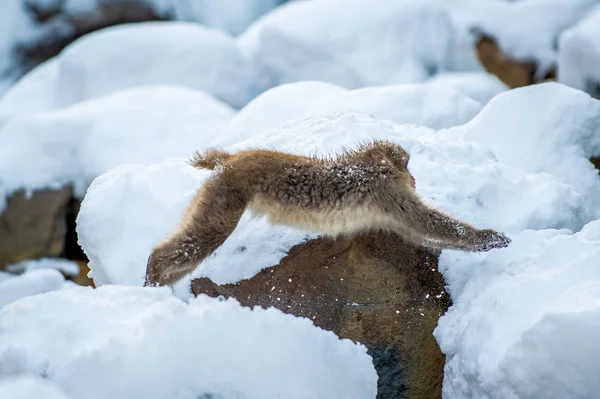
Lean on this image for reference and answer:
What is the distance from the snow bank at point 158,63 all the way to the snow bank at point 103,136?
1.49 m

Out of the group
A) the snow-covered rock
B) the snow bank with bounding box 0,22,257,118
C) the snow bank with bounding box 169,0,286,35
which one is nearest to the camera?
the snow bank with bounding box 0,22,257,118

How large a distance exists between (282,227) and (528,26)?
27.6ft

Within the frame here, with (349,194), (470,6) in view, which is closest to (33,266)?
(349,194)

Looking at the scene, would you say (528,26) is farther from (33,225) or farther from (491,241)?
(491,241)

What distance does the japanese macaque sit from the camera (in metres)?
3.32

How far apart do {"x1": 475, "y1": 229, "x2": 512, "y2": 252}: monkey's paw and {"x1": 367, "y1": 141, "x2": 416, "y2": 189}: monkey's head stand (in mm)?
445

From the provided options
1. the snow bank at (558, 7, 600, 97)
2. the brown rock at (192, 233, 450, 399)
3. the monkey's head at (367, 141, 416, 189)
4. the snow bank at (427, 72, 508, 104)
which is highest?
the monkey's head at (367, 141, 416, 189)

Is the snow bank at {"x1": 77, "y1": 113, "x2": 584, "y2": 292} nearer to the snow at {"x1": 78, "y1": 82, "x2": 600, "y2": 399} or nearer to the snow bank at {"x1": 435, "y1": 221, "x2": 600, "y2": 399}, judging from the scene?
the snow at {"x1": 78, "y1": 82, "x2": 600, "y2": 399}

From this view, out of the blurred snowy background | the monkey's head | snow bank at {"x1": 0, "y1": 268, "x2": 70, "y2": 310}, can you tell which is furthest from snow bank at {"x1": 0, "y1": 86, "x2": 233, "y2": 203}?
the monkey's head

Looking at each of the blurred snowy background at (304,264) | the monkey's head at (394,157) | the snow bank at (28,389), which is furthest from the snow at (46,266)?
the snow bank at (28,389)

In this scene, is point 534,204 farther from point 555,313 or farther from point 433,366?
point 555,313

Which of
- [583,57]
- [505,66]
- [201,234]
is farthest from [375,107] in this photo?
[505,66]

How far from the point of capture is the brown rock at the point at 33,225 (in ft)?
24.4

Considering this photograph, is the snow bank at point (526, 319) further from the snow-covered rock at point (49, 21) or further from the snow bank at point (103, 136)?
the snow-covered rock at point (49, 21)
